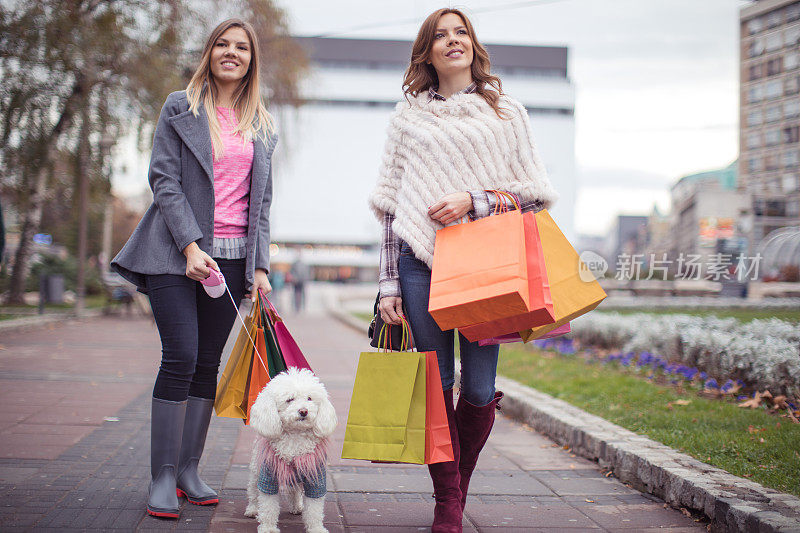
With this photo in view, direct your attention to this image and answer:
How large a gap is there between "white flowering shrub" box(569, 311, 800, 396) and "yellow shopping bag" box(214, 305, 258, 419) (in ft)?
13.0

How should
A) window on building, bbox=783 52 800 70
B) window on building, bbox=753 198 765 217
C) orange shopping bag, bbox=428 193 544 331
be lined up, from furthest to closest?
window on building, bbox=753 198 765 217 → window on building, bbox=783 52 800 70 → orange shopping bag, bbox=428 193 544 331

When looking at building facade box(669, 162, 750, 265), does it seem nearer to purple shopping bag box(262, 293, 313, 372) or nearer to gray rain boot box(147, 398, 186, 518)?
purple shopping bag box(262, 293, 313, 372)

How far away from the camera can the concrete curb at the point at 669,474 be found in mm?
2668

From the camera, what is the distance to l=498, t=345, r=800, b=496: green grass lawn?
344cm

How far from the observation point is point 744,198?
762 centimetres

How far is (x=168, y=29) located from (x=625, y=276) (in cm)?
1084

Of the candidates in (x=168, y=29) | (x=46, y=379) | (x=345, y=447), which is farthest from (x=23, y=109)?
(x=345, y=447)

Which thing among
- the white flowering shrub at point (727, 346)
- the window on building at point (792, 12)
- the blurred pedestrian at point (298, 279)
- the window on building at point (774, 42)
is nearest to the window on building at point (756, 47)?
the window on building at point (774, 42)

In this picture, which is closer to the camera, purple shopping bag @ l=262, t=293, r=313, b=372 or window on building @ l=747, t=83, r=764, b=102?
purple shopping bag @ l=262, t=293, r=313, b=372

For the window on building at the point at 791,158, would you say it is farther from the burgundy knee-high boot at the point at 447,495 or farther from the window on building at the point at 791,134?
the burgundy knee-high boot at the point at 447,495

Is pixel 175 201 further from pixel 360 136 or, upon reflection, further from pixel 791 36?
pixel 360 136

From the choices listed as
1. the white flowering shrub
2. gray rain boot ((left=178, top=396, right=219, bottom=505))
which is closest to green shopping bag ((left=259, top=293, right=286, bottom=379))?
gray rain boot ((left=178, top=396, right=219, bottom=505))

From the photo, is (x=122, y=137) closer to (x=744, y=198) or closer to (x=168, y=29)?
(x=168, y=29)

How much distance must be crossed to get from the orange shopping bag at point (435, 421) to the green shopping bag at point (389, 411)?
0.03 m
